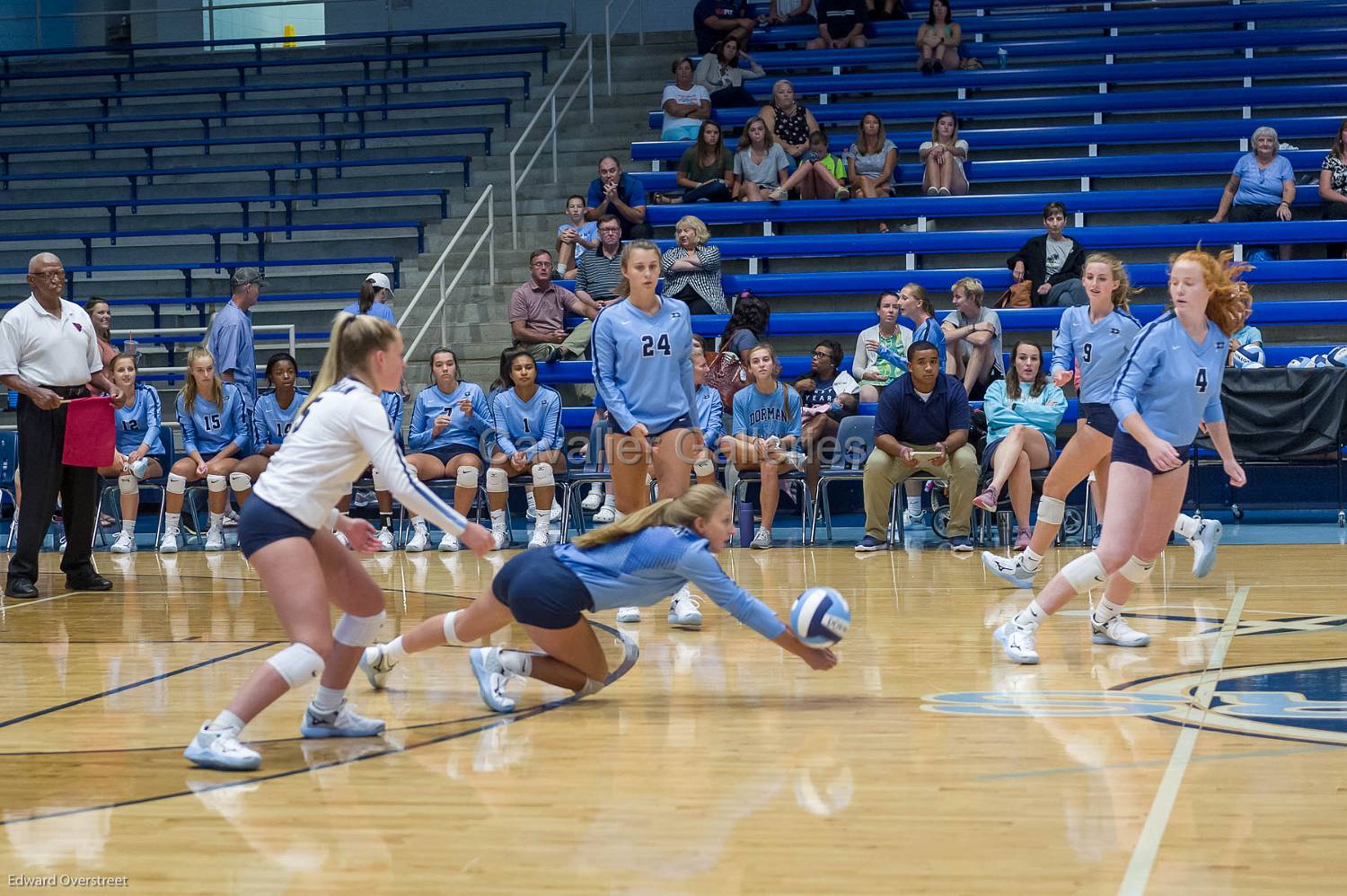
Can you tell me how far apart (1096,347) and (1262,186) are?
6.34 meters

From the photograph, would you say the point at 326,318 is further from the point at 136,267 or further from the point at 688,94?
the point at 688,94

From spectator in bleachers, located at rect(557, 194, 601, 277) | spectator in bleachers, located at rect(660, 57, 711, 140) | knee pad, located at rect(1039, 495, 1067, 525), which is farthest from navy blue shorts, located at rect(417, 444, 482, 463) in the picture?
spectator in bleachers, located at rect(660, 57, 711, 140)

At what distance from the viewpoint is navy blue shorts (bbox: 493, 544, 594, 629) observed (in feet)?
15.6

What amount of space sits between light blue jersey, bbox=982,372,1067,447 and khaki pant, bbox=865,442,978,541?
10.2 inches

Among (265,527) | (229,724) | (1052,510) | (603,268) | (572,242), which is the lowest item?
(229,724)

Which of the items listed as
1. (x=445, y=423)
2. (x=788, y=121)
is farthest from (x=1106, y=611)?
(x=788, y=121)

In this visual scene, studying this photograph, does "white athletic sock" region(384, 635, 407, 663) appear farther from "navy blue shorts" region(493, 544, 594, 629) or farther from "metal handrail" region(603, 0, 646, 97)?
"metal handrail" region(603, 0, 646, 97)

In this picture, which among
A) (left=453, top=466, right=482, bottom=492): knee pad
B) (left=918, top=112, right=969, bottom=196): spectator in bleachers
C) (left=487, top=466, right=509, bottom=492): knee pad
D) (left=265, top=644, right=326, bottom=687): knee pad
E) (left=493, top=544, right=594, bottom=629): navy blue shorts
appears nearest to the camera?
(left=265, top=644, right=326, bottom=687): knee pad

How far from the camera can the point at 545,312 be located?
12180 mm

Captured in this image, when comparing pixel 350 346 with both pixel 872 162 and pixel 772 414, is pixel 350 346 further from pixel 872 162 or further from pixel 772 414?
pixel 872 162

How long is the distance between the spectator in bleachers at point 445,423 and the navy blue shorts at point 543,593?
5686 mm

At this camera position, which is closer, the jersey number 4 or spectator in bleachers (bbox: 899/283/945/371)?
the jersey number 4

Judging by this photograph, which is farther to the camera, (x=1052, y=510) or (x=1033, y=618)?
(x=1052, y=510)

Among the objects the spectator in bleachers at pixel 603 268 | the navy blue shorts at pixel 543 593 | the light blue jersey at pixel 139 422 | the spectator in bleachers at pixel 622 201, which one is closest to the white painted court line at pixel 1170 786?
the navy blue shorts at pixel 543 593
